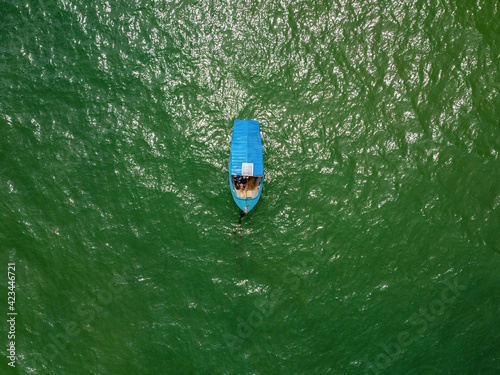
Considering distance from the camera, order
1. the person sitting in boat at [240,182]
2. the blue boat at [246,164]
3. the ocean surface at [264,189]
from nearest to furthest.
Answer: the ocean surface at [264,189] < the blue boat at [246,164] < the person sitting in boat at [240,182]

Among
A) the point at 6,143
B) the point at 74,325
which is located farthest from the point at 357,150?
the point at 6,143

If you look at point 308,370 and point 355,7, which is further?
point 355,7

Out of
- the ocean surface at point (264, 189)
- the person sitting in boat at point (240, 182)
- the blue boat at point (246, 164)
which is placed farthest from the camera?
the person sitting in boat at point (240, 182)

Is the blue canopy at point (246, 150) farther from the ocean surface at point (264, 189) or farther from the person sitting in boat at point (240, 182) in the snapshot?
the ocean surface at point (264, 189)

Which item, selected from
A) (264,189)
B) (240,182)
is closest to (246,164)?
(240,182)

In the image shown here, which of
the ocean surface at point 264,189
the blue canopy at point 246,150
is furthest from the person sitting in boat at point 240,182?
the ocean surface at point 264,189

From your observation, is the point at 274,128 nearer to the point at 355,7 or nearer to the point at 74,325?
the point at 355,7

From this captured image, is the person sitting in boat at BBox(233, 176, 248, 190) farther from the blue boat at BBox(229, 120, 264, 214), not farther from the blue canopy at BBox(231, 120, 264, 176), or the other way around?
the blue canopy at BBox(231, 120, 264, 176)

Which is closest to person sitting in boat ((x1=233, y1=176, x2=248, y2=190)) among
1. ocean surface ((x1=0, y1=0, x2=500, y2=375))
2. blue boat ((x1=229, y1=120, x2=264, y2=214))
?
blue boat ((x1=229, y1=120, x2=264, y2=214))
